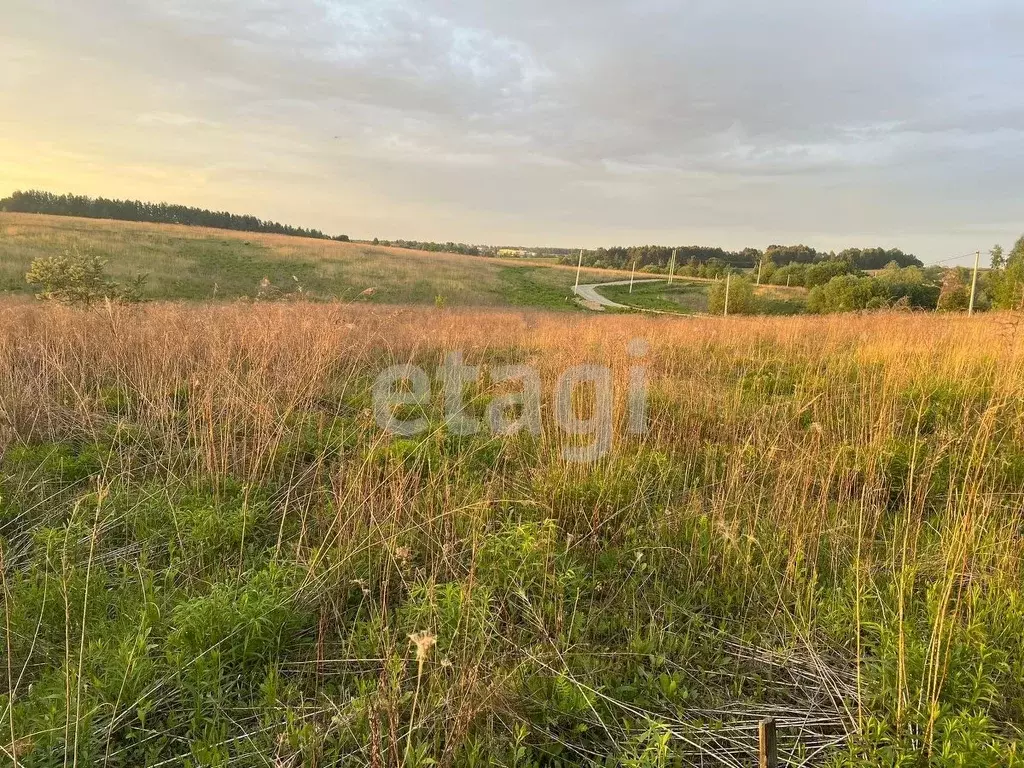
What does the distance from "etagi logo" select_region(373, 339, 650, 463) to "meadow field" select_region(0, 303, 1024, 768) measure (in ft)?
0.41

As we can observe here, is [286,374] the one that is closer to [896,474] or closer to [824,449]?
[824,449]

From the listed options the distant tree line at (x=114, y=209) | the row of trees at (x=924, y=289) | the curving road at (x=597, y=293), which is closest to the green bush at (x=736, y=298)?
the row of trees at (x=924, y=289)

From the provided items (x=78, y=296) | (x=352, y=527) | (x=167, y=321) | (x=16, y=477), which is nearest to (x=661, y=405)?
(x=352, y=527)

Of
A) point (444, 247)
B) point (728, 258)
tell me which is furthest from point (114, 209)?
point (728, 258)

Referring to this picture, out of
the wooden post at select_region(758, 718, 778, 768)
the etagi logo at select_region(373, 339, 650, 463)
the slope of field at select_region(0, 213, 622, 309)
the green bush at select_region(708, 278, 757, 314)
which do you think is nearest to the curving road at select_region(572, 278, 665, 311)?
the slope of field at select_region(0, 213, 622, 309)

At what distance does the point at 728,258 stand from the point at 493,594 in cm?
8333

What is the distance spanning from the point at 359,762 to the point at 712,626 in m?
1.46

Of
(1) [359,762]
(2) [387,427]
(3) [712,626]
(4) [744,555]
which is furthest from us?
(2) [387,427]

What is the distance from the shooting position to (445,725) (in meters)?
1.60

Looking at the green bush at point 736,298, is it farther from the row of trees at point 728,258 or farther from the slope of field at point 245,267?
the row of trees at point 728,258

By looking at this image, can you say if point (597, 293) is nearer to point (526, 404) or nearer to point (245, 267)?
point (245, 267)

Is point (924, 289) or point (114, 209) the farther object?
point (114, 209)

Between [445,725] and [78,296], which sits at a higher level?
[78,296]

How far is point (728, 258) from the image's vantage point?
250ft
